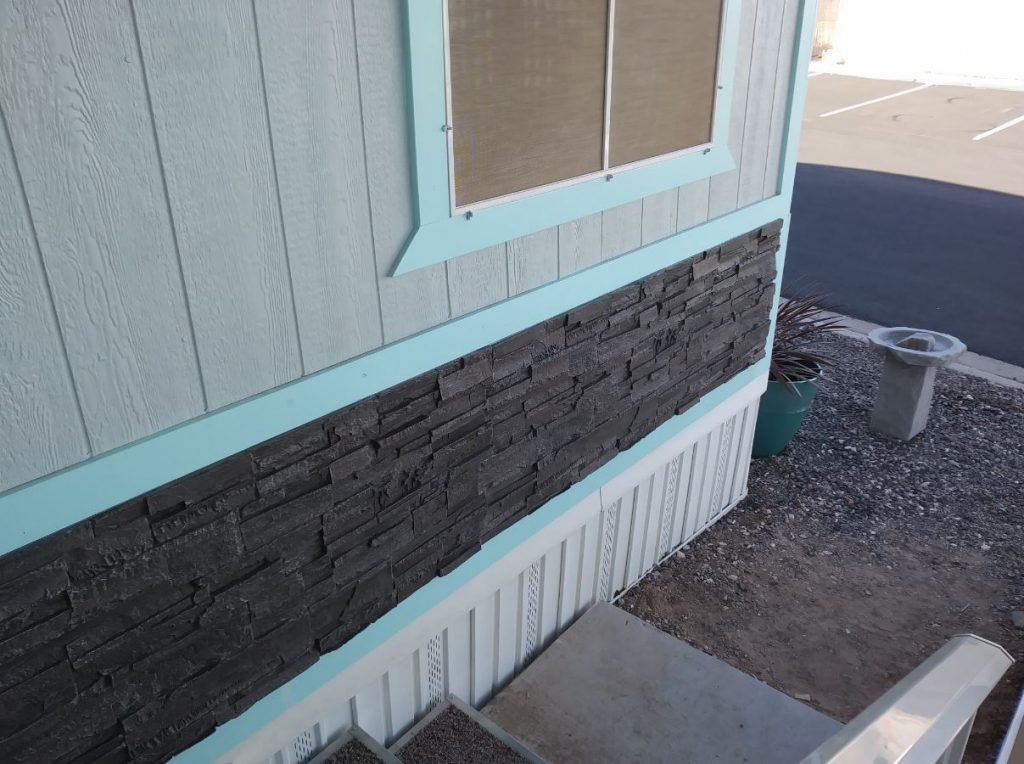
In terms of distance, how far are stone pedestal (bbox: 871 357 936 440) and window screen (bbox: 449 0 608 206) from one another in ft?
10.0

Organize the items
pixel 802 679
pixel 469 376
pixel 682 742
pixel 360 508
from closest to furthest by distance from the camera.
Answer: pixel 360 508
pixel 469 376
pixel 682 742
pixel 802 679

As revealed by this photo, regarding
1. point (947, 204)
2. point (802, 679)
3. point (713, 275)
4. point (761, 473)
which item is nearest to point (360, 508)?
point (713, 275)

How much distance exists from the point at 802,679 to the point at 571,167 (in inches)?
86.3

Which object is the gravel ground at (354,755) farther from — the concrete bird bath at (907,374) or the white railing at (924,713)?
the concrete bird bath at (907,374)

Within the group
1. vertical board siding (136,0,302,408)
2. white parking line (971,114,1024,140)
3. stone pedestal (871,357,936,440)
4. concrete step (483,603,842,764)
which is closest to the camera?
vertical board siding (136,0,302,408)

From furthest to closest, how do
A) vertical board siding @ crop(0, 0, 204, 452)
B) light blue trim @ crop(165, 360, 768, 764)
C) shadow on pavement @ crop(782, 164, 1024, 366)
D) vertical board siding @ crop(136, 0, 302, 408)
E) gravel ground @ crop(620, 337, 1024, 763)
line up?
shadow on pavement @ crop(782, 164, 1024, 366)
gravel ground @ crop(620, 337, 1024, 763)
light blue trim @ crop(165, 360, 768, 764)
vertical board siding @ crop(136, 0, 302, 408)
vertical board siding @ crop(0, 0, 204, 452)

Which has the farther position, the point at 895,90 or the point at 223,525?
the point at 895,90

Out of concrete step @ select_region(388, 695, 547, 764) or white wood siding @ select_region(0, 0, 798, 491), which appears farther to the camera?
concrete step @ select_region(388, 695, 547, 764)

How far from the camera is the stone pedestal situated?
15.9 feet

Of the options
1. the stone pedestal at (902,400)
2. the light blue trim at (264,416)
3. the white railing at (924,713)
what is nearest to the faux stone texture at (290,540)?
the light blue trim at (264,416)

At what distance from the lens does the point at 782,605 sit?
3.73 metres

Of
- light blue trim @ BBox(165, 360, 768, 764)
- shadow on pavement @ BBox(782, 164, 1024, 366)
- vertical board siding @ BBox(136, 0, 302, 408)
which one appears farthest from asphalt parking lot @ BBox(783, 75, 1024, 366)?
vertical board siding @ BBox(136, 0, 302, 408)

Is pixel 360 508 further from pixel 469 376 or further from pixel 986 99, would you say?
pixel 986 99

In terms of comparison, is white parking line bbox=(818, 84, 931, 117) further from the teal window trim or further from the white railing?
the white railing
